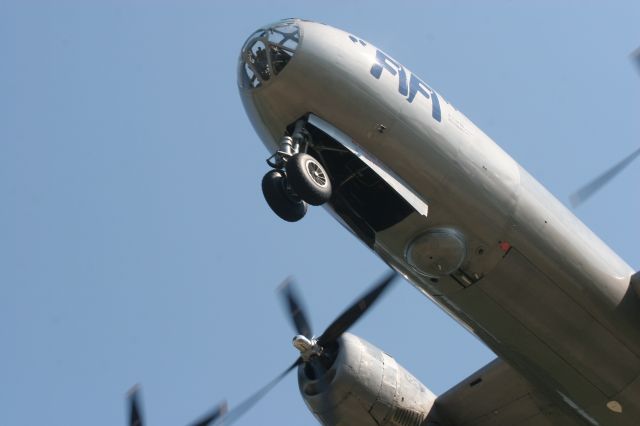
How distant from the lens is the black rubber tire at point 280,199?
48.9 feet

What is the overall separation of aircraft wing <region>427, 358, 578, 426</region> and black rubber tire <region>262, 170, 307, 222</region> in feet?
21.0

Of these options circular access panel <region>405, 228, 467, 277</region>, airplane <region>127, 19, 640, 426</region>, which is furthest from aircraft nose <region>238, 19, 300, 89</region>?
circular access panel <region>405, 228, 467, 277</region>

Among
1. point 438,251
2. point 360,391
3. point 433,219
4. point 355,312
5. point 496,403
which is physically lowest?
point 496,403

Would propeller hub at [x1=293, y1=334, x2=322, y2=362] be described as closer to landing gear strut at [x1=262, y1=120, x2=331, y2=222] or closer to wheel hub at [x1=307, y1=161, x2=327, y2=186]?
landing gear strut at [x1=262, y1=120, x2=331, y2=222]

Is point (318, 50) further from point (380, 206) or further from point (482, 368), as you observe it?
point (482, 368)

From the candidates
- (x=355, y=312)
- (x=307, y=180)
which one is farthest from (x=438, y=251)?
(x=355, y=312)

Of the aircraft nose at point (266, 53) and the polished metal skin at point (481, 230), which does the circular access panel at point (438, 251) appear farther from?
the aircraft nose at point (266, 53)

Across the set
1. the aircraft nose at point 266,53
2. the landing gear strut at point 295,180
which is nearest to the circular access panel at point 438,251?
the landing gear strut at point 295,180

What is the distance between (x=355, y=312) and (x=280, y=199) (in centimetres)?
448

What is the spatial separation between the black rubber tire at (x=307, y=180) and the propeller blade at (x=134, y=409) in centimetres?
728

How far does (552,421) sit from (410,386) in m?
2.91

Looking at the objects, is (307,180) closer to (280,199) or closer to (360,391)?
(280,199)

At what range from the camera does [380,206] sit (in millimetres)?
16094

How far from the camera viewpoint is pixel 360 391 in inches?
715
